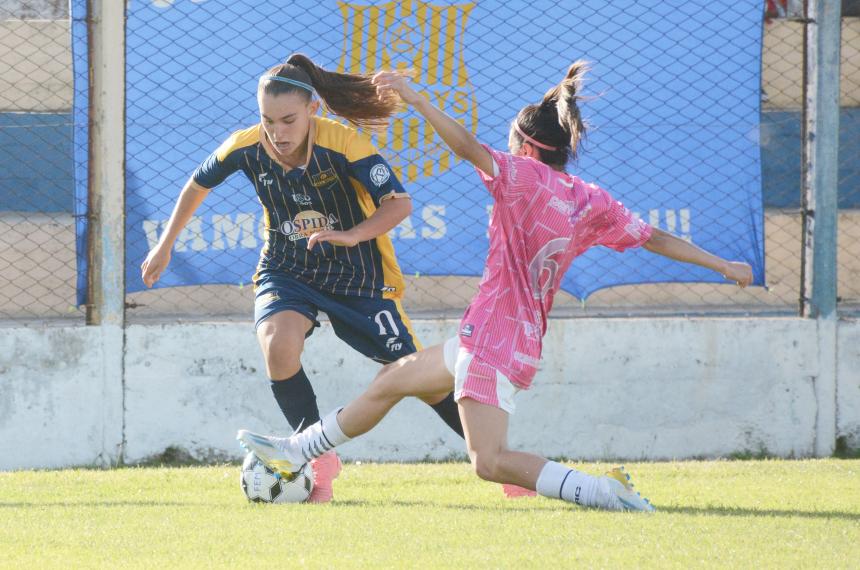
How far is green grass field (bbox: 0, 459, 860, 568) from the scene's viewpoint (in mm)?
3824

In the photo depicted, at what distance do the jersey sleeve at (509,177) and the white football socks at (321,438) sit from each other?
3.71 ft

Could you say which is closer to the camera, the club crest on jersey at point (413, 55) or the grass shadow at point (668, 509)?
the grass shadow at point (668, 509)

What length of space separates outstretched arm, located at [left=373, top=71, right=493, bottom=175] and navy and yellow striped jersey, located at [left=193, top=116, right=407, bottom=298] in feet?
2.74

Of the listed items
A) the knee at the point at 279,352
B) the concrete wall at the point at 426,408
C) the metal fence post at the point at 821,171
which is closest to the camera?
the knee at the point at 279,352

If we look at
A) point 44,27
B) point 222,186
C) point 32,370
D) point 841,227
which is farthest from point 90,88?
point 841,227

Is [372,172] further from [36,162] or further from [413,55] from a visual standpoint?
[36,162]

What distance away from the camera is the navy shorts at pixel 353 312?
5355 mm

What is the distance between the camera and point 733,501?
5168 mm

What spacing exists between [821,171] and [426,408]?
8.42 ft

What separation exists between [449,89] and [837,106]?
2163 millimetres

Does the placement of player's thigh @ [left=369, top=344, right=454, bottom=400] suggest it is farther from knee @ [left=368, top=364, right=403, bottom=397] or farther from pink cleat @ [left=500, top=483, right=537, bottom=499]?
pink cleat @ [left=500, top=483, right=537, bottom=499]

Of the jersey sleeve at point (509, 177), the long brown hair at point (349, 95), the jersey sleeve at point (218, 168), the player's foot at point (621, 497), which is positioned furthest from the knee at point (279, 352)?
the player's foot at point (621, 497)

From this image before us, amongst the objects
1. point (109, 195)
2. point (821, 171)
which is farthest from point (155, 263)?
point (821, 171)

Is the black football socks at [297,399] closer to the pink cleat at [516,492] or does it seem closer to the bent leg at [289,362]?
the bent leg at [289,362]
